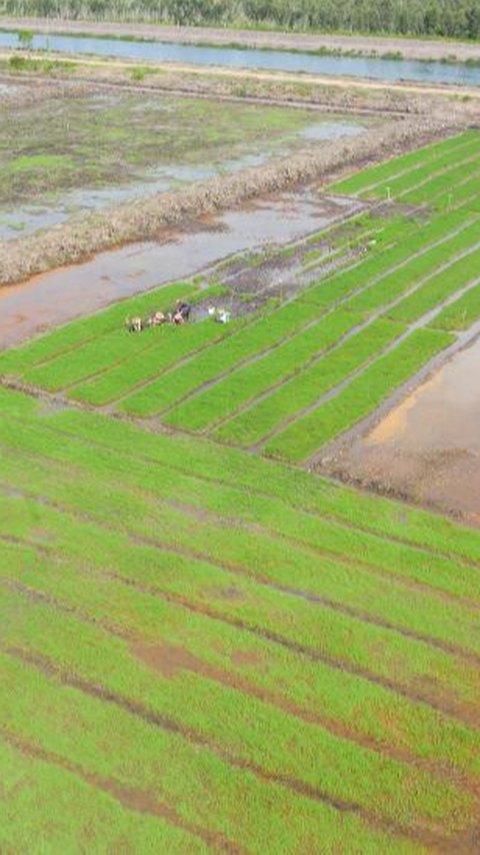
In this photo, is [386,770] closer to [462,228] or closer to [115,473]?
[115,473]

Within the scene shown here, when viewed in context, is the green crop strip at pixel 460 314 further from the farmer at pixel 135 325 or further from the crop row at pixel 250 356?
the farmer at pixel 135 325

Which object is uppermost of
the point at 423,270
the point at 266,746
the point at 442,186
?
the point at 442,186

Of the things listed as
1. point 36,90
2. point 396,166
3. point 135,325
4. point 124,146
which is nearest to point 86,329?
point 135,325

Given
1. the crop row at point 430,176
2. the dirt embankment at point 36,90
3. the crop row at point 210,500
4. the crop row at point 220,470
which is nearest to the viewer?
the crop row at point 210,500

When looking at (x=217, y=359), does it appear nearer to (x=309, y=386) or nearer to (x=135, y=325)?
(x=309, y=386)

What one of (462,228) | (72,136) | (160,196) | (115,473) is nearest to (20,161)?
(72,136)

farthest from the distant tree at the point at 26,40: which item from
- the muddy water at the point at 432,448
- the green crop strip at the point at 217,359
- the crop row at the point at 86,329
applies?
the muddy water at the point at 432,448

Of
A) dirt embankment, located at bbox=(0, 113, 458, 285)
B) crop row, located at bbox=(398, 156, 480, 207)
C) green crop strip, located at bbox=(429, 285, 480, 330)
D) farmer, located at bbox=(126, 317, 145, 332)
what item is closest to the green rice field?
farmer, located at bbox=(126, 317, 145, 332)
